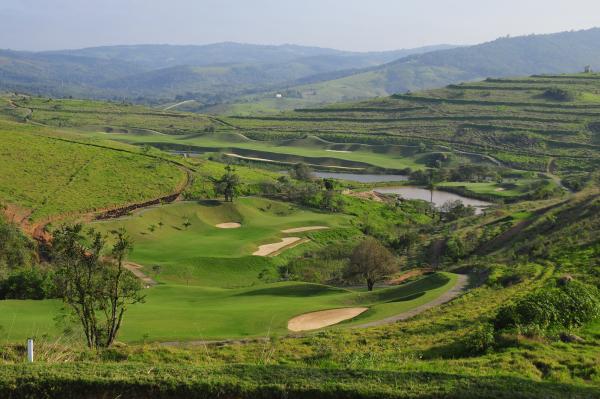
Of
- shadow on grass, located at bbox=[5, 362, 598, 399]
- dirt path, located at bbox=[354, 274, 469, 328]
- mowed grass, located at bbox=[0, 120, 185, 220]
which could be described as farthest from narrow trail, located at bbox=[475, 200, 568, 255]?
mowed grass, located at bbox=[0, 120, 185, 220]

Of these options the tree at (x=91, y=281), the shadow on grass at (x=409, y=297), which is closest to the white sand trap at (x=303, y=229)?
the shadow on grass at (x=409, y=297)

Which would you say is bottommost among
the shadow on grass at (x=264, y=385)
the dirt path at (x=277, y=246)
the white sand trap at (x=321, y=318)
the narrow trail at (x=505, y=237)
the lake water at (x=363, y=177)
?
the lake water at (x=363, y=177)

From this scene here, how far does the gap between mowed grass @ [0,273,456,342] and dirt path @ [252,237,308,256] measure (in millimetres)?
18055

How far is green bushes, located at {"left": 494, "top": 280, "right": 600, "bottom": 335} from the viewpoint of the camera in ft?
64.0

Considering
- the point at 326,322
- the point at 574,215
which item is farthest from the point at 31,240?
the point at 574,215

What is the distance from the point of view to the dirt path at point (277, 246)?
58809mm

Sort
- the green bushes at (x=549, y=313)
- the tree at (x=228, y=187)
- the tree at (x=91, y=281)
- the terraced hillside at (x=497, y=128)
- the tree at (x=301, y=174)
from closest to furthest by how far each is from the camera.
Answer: the green bushes at (x=549, y=313), the tree at (x=91, y=281), the tree at (x=228, y=187), the tree at (x=301, y=174), the terraced hillside at (x=497, y=128)

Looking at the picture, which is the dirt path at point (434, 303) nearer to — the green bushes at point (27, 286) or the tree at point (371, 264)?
the tree at point (371, 264)

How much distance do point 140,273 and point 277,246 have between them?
58.3 ft

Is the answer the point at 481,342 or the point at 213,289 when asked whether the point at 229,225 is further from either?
the point at 481,342

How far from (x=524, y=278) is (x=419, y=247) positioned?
27.7 metres

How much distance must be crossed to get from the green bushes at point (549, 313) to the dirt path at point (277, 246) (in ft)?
129

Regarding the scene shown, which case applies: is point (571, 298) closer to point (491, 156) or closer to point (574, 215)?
point (574, 215)

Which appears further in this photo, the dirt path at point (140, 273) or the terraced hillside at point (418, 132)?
the terraced hillside at point (418, 132)
